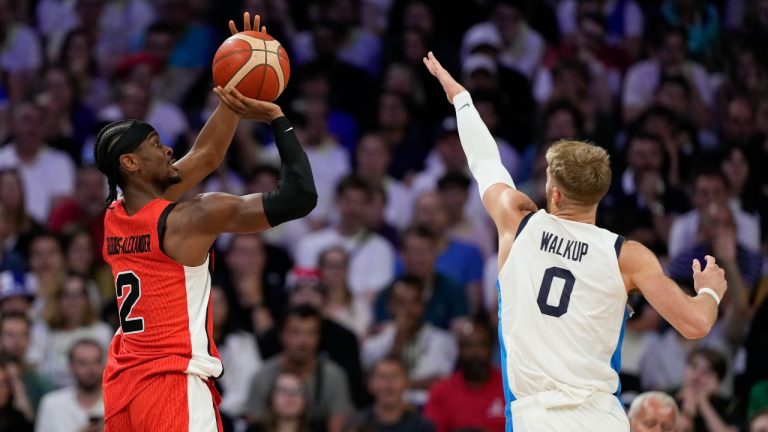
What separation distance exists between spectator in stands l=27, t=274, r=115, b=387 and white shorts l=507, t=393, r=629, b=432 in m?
5.98

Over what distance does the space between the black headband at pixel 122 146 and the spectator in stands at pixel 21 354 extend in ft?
16.1

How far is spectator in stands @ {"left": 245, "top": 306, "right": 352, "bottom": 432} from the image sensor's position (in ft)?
33.0

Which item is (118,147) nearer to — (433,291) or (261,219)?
(261,219)

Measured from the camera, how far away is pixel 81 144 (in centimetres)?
1378

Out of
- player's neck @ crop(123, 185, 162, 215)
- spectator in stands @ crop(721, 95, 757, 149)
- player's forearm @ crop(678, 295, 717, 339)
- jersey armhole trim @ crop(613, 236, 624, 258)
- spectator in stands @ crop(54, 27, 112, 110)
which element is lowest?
player's forearm @ crop(678, 295, 717, 339)

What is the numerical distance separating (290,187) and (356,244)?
19.7 ft

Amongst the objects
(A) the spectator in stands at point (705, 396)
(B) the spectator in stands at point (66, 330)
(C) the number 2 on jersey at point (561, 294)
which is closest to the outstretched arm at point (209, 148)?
(C) the number 2 on jersey at point (561, 294)

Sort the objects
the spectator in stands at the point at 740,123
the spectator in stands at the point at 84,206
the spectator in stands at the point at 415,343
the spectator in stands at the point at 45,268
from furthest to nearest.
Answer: the spectator in stands at the point at 84,206
the spectator in stands at the point at 740,123
the spectator in stands at the point at 45,268
the spectator in stands at the point at 415,343

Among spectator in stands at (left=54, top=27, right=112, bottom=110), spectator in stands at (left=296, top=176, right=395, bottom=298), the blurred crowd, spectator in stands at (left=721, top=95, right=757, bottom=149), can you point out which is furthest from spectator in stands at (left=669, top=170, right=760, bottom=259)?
spectator in stands at (left=54, top=27, right=112, bottom=110)

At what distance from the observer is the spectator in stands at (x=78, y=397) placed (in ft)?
32.8

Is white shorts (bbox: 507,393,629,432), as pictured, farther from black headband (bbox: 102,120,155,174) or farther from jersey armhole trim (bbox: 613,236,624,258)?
black headband (bbox: 102,120,155,174)

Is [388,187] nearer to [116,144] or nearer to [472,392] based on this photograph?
[472,392]

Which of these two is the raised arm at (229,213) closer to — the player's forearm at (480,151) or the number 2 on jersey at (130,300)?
the number 2 on jersey at (130,300)

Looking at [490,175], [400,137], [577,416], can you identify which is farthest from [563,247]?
[400,137]
